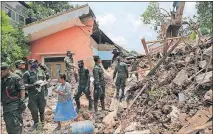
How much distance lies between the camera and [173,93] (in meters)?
8.47

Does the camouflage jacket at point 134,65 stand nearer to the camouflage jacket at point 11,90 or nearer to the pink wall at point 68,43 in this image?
the pink wall at point 68,43

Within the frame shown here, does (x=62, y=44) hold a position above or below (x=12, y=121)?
above

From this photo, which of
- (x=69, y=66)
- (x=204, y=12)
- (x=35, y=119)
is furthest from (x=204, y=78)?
(x=204, y=12)

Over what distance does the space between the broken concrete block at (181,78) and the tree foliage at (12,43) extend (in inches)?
336

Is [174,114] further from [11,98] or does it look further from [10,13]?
[10,13]

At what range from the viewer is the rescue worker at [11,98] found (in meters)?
6.37

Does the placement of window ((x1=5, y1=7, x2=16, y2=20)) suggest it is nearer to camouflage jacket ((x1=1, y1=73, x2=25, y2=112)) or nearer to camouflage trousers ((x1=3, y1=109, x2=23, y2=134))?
camouflage jacket ((x1=1, y1=73, x2=25, y2=112))

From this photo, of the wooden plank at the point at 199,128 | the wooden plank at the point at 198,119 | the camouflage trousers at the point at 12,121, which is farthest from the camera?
the camouflage trousers at the point at 12,121

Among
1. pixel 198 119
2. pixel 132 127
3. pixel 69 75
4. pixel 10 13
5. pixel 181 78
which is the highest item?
pixel 10 13

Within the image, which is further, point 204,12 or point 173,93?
point 204,12

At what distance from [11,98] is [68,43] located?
11.4 metres

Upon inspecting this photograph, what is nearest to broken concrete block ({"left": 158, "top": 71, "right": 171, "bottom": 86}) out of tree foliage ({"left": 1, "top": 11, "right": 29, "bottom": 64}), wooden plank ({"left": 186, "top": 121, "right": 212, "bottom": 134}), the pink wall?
wooden plank ({"left": 186, "top": 121, "right": 212, "bottom": 134})

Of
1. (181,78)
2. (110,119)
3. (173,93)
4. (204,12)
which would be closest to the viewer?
(173,93)

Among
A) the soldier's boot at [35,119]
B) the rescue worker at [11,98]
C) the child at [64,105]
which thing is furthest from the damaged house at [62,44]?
the rescue worker at [11,98]
